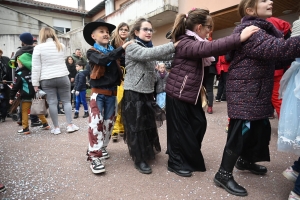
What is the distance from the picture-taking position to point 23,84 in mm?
4430

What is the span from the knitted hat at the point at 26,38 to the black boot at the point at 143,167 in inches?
140

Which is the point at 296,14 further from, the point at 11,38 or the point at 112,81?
the point at 11,38

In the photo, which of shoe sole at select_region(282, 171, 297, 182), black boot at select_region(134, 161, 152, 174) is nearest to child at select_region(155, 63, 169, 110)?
black boot at select_region(134, 161, 152, 174)

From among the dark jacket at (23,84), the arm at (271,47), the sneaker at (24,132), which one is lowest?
the sneaker at (24,132)

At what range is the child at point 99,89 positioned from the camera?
256 cm

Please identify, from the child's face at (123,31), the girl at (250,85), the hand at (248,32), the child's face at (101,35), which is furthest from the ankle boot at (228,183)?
the child's face at (123,31)

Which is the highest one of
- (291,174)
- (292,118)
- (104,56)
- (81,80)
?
(104,56)

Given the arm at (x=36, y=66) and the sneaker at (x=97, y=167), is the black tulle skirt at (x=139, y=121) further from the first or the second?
the arm at (x=36, y=66)

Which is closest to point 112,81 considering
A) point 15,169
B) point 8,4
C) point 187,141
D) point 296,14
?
point 187,141

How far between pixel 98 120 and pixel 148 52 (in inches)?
40.1

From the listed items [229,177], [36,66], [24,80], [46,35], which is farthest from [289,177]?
[24,80]

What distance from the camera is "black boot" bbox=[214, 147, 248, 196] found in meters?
2.00

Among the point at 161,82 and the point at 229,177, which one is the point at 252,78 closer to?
the point at 229,177

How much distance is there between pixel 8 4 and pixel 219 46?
23.0 metres
